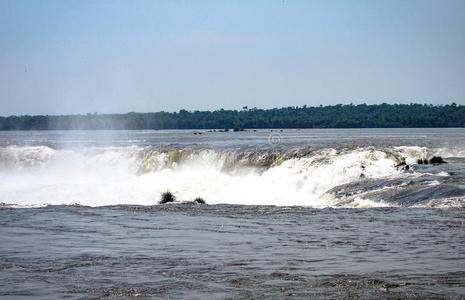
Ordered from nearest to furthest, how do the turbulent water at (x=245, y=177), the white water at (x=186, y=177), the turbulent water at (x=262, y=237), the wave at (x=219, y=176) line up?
the turbulent water at (x=262, y=237)
the turbulent water at (x=245, y=177)
the wave at (x=219, y=176)
the white water at (x=186, y=177)

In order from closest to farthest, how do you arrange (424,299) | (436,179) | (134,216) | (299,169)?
(424,299) → (134,216) → (436,179) → (299,169)

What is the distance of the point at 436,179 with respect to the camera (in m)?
29.9

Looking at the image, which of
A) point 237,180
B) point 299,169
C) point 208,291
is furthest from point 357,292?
point 237,180

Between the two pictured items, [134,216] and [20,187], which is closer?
[134,216]

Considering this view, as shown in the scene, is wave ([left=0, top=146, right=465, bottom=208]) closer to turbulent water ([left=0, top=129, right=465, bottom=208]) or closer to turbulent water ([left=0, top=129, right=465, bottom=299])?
turbulent water ([left=0, top=129, right=465, bottom=208])

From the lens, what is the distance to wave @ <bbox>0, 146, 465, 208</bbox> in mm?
32000

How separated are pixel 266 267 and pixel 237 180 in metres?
28.0

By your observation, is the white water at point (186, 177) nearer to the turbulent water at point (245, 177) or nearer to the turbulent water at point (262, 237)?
the turbulent water at point (245, 177)

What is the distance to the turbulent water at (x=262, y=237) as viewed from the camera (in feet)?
40.6

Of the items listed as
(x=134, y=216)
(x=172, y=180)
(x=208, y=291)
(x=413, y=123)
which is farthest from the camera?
(x=413, y=123)

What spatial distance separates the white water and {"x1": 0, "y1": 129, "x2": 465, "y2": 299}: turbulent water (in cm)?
16

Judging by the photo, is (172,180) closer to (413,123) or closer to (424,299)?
(424,299)

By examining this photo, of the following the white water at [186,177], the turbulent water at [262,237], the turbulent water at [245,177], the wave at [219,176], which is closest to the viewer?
the turbulent water at [262,237]

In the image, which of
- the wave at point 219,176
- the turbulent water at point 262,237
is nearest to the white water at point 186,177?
the wave at point 219,176
